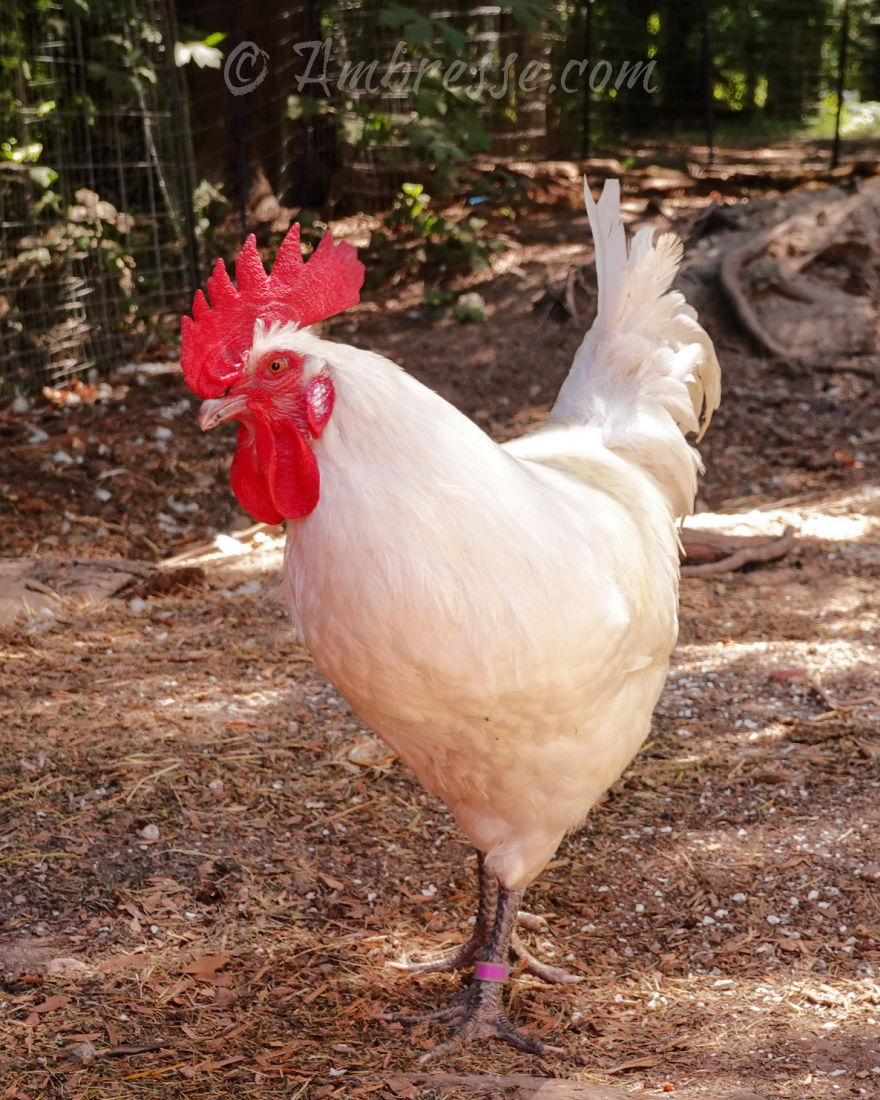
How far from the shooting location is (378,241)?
10898 millimetres

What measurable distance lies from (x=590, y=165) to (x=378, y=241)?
446 centimetres

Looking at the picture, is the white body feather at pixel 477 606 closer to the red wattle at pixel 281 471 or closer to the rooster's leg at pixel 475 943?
the red wattle at pixel 281 471

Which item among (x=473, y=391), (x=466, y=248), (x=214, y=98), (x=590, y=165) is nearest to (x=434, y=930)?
(x=473, y=391)

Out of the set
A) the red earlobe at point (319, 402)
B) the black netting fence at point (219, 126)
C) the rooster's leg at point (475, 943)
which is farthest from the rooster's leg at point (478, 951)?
the black netting fence at point (219, 126)

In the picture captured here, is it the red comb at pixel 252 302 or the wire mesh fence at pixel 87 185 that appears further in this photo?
the wire mesh fence at pixel 87 185

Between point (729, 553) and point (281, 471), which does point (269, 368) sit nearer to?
point (281, 471)

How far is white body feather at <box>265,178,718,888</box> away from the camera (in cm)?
276

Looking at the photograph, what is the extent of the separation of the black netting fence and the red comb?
614 centimetres

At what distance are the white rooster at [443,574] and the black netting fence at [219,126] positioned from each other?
631 cm

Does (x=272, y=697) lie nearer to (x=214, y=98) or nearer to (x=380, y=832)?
(x=380, y=832)

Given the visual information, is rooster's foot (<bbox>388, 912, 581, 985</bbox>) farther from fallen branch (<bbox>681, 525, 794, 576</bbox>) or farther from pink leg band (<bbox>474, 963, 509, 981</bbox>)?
fallen branch (<bbox>681, 525, 794, 576</bbox>)

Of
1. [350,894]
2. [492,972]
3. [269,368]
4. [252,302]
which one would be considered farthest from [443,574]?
[350,894]

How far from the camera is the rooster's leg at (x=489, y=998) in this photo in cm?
345

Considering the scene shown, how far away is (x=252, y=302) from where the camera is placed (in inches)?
116
